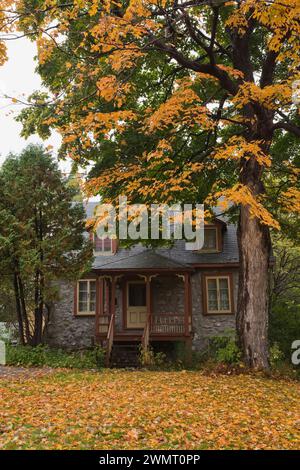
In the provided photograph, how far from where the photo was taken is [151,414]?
646cm

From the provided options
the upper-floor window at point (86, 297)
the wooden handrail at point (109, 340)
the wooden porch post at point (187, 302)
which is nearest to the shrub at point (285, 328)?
the wooden porch post at point (187, 302)

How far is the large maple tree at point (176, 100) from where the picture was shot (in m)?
8.39

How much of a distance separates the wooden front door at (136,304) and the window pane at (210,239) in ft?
11.2

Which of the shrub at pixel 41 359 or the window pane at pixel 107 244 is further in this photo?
the window pane at pixel 107 244

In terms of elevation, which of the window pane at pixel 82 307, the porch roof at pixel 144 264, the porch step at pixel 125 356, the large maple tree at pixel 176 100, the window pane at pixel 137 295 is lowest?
the porch step at pixel 125 356

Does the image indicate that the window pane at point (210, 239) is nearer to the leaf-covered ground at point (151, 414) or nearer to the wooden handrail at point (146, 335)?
the wooden handrail at point (146, 335)

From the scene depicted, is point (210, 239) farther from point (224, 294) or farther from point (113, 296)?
point (113, 296)

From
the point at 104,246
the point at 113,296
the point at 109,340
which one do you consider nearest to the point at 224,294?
the point at 113,296

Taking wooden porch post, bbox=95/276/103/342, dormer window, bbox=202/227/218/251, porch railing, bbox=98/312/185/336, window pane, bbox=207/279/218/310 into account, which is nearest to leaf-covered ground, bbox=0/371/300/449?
porch railing, bbox=98/312/185/336

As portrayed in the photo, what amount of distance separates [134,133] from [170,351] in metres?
9.92

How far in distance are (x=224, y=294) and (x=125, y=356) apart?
5.29 metres

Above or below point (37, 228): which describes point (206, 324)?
below

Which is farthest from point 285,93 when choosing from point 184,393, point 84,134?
point 184,393
